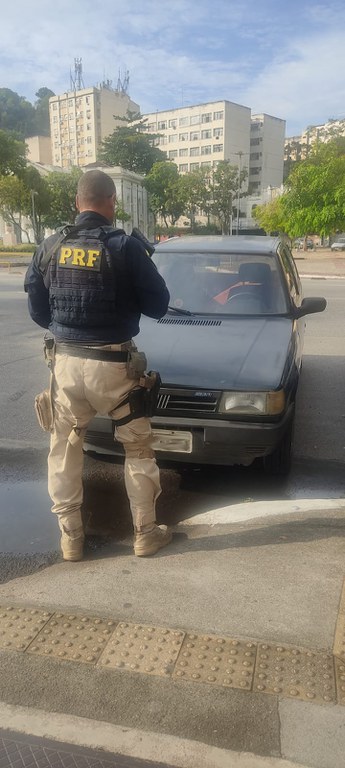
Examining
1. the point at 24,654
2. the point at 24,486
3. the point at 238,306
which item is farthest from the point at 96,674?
the point at 238,306

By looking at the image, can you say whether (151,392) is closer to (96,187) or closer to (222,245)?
(96,187)

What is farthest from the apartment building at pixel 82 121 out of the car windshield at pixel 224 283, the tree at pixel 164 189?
the car windshield at pixel 224 283

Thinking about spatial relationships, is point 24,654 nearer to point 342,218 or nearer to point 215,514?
point 215,514

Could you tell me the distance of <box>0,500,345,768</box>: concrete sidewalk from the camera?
1972 mm

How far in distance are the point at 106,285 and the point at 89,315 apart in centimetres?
17

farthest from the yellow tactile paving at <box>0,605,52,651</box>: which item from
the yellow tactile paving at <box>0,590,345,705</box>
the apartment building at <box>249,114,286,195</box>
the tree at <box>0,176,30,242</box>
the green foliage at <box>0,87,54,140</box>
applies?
the green foliage at <box>0,87,54,140</box>

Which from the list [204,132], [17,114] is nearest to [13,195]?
[204,132]

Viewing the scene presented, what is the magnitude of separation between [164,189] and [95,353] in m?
89.9

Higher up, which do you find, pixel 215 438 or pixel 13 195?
pixel 13 195

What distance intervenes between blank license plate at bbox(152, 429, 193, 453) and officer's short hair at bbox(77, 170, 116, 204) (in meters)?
1.42

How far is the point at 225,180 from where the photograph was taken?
265ft

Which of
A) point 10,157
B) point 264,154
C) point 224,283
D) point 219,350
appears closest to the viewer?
point 219,350

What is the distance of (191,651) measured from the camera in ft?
7.70

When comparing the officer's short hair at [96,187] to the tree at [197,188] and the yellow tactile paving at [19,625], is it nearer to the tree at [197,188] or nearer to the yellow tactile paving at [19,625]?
the yellow tactile paving at [19,625]
